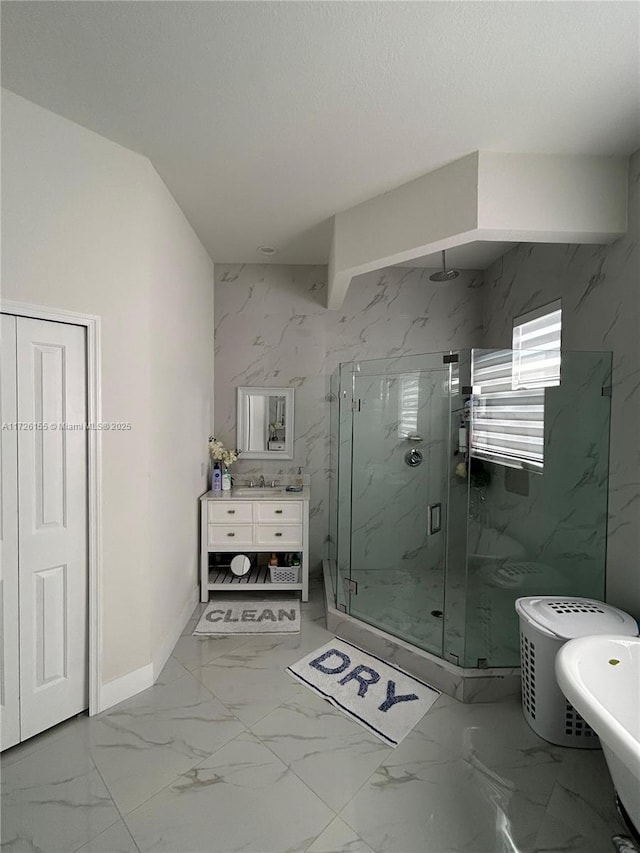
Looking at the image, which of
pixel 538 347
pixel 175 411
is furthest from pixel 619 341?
pixel 175 411

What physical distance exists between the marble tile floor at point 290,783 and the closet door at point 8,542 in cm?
20

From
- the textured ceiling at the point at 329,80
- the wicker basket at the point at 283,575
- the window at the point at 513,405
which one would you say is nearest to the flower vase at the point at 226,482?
the wicker basket at the point at 283,575

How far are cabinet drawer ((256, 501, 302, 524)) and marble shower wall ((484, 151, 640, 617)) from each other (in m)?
1.65

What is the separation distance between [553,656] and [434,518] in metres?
0.91

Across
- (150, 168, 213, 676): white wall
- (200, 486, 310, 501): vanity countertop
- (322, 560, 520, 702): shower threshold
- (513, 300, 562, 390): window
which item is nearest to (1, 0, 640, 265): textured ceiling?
(150, 168, 213, 676): white wall

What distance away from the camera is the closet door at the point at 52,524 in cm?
175

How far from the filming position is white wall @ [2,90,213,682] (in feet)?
5.56

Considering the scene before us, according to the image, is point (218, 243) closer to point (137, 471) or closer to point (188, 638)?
point (137, 471)

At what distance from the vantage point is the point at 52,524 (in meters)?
1.85

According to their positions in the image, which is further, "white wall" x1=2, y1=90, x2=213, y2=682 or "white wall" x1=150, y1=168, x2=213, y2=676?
"white wall" x1=150, y1=168, x2=213, y2=676

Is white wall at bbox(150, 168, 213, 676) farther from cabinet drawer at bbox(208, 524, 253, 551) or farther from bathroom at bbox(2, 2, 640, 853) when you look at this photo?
cabinet drawer at bbox(208, 524, 253, 551)

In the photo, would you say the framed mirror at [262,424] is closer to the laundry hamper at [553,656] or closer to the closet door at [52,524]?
the closet door at [52,524]

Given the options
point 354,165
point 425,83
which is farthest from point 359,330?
point 425,83

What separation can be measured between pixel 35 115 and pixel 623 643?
10.7ft
